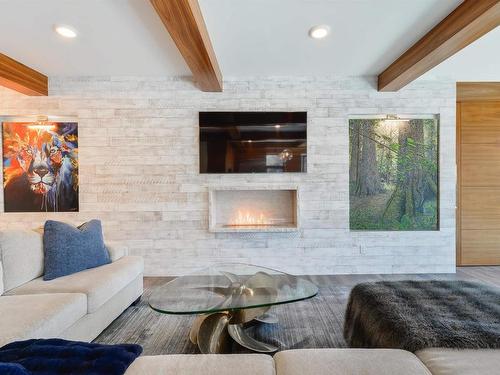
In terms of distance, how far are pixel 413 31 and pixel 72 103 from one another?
154 inches

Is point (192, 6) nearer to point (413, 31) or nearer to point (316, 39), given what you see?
point (316, 39)

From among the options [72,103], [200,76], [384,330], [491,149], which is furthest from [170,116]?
[491,149]

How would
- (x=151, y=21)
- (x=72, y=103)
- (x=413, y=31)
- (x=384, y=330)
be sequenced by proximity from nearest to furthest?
(x=384, y=330) → (x=151, y=21) → (x=413, y=31) → (x=72, y=103)

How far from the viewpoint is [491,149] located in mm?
3969

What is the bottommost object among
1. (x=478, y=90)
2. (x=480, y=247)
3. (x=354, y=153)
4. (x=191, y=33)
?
(x=480, y=247)

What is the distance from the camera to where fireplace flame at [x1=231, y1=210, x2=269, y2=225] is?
12.5ft

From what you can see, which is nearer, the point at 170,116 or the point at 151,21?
the point at 151,21

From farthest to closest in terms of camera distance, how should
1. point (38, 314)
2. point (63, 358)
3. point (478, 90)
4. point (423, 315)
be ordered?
point (478, 90) < point (38, 314) < point (423, 315) < point (63, 358)

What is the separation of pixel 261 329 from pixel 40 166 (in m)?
3.44

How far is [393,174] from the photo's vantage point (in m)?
3.77

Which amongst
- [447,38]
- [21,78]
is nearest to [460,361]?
[447,38]

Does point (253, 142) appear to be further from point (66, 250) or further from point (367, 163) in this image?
point (66, 250)

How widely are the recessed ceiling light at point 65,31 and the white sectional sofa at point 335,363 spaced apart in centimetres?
274

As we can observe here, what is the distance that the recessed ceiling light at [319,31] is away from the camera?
8.26 feet
